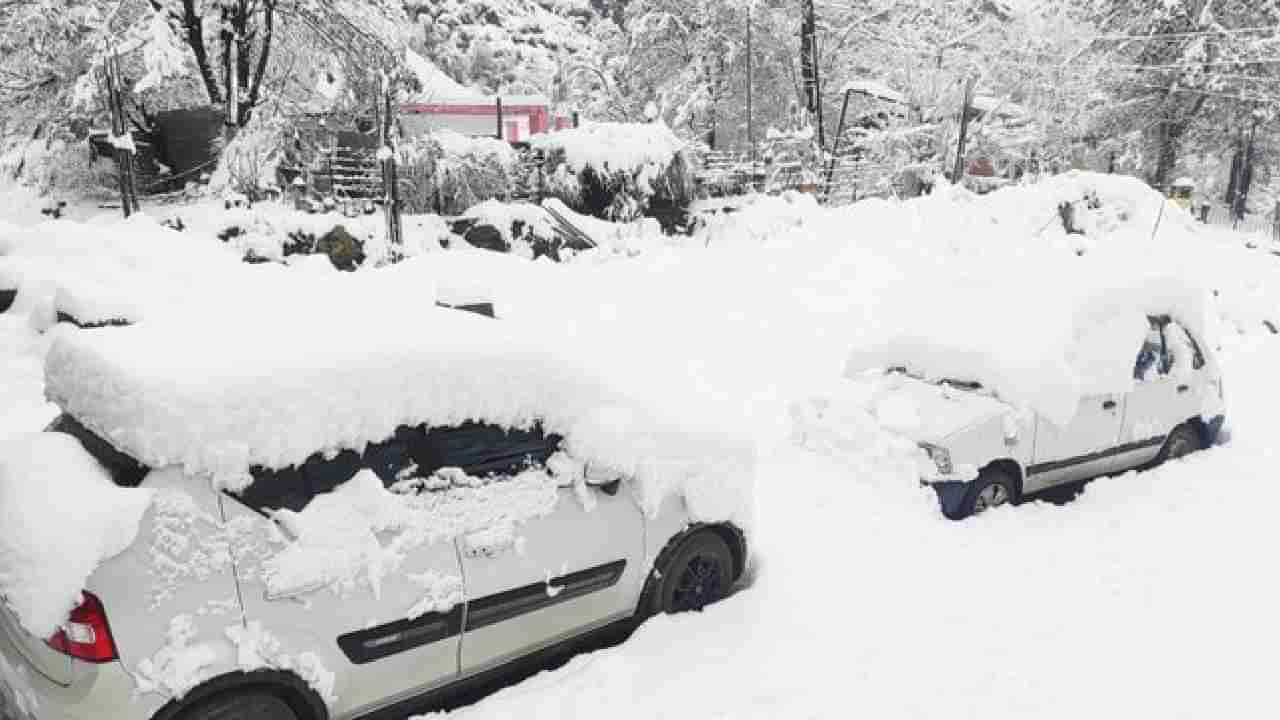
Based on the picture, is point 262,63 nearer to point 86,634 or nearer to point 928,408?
point 928,408

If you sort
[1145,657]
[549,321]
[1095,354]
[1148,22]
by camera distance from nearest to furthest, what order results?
[1145,657] → [1095,354] → [549,321] → [1148,22]

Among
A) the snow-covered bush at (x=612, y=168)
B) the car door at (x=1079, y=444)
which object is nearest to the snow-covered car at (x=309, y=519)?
the car door at (x=1079, y=444)

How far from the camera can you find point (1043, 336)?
718 cm

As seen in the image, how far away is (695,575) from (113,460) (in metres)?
3.26

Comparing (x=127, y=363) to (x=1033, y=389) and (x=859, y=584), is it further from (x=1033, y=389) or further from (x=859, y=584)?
(x=1033, y=389)

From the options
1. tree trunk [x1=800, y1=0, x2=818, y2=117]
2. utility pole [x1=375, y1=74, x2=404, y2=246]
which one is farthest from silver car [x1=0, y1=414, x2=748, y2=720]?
tree trunk [x1=800, y1=0, x2=818, y2=117]

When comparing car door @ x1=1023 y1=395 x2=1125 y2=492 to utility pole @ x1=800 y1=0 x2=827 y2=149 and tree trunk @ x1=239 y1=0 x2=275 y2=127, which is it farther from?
utility pole @ x1=800 y1=0 x2=827 y2=149

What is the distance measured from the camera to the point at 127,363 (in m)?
3.36

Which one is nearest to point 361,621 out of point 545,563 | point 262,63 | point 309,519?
point 309,519

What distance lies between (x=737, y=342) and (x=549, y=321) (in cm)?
300

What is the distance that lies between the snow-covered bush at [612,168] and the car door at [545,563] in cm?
1190

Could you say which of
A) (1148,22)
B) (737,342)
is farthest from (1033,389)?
(1148,22)

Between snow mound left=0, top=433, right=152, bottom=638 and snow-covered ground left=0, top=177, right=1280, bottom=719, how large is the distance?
6.38ft

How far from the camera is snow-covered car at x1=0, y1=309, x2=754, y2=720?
3.06 m
